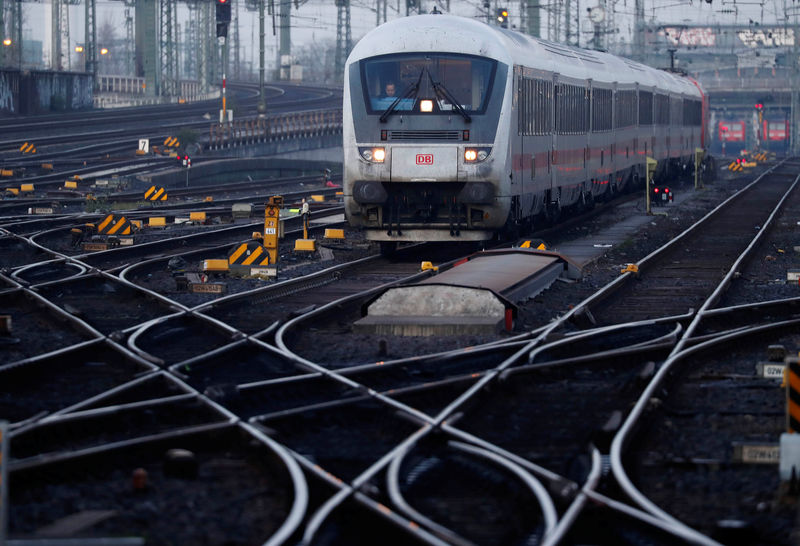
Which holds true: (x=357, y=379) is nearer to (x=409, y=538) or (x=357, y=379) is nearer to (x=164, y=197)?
(x=409, y=538)

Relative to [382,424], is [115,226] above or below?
above

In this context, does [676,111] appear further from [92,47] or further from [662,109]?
[92,47]

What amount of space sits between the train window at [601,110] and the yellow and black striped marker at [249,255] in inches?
435

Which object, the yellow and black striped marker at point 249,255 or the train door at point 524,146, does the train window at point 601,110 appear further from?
→ the yellow and black striped marker at point 249,255

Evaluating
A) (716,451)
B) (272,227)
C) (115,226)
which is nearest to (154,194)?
(115,226)

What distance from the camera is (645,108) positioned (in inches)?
1309

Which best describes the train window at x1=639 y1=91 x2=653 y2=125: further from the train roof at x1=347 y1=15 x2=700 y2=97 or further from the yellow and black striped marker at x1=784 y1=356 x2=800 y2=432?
the yellow and black striped marker at x1=784 y1=356 x2=800 y2=432

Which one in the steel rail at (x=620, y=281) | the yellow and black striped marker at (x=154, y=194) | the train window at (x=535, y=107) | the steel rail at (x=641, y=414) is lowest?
the steel rail at (x=641, y=414)

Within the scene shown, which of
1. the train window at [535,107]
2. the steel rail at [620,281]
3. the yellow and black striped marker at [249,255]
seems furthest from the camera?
the train window at [535,107]

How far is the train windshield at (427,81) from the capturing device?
1725 centimetres

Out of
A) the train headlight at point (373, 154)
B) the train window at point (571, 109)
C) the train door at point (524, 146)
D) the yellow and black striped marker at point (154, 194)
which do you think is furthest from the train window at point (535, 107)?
the yellow and black striped marker at point (154, 194)

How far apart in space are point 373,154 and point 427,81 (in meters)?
1.17

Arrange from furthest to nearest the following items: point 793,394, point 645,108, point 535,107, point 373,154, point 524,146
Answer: point 645,108 → point 535,107 → point 524,146 → point 373,154 → point 793,394

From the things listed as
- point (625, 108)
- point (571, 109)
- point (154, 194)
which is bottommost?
point (154, 194)
